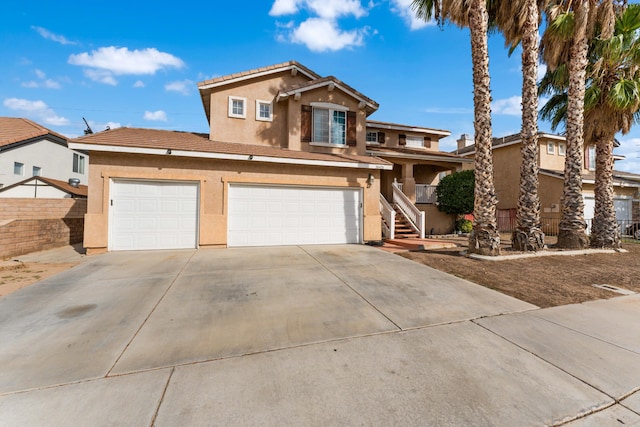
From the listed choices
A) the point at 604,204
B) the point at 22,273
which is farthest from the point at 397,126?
Answer: the point at 22,273

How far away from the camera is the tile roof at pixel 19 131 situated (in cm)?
1612

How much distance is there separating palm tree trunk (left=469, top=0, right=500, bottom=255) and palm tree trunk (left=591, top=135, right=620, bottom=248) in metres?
5.47

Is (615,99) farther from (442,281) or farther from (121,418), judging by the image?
(121,418)

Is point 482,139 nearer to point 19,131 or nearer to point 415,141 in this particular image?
point 415,141

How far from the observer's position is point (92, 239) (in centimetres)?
816

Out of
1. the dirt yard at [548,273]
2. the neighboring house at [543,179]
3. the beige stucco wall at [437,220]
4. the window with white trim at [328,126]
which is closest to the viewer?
the dirt yard at [548,273]

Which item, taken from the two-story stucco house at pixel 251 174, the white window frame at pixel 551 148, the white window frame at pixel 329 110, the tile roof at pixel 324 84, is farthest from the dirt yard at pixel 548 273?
the white window frame at pixel 551 148

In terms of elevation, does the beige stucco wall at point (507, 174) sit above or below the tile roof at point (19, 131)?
below

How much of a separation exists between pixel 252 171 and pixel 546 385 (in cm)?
909

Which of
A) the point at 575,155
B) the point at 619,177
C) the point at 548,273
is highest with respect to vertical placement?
the point at 619,177

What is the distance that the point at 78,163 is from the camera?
21016 mm

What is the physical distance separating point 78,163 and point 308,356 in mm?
26877

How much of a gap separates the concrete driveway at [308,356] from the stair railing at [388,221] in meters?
5.99

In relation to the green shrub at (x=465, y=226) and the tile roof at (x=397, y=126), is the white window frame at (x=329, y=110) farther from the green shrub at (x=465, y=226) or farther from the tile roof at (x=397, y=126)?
the green shrub at (x=465, y=226)
